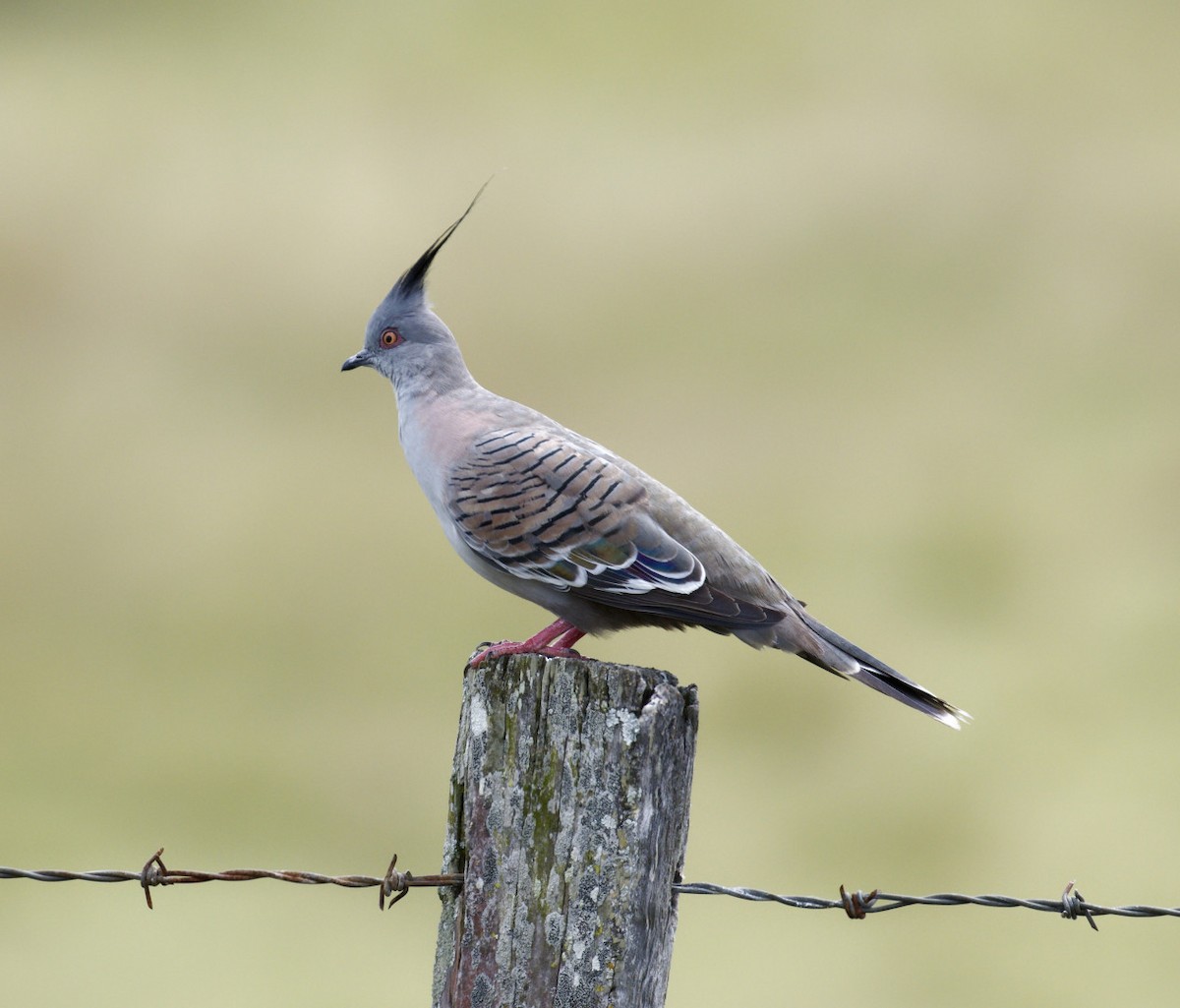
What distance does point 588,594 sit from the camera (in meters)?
3.63

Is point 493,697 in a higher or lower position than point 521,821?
higher

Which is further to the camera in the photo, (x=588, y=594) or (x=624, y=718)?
(x=588, y=594)

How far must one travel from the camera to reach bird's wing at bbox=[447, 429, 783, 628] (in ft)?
11.7

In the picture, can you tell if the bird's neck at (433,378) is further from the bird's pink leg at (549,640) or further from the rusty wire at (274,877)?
the rusty wire at (274,877)

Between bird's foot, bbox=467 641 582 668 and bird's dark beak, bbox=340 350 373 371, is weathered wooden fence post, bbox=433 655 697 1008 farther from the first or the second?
bird's dark beak, bbox=340 350 373 371

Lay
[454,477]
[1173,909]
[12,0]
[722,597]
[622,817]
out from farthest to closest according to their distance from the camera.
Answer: [12,0]
[454,477]
[722,597]
[1173,909]
[622,817]

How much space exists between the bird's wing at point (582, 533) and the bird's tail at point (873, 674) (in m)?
0.16

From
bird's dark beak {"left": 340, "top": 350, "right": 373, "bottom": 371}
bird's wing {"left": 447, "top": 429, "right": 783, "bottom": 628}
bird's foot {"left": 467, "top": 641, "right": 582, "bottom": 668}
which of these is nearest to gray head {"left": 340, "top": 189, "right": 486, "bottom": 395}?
bird's dark beak {"left": 340, "top": 350, "right": 373, "bottom": 371}

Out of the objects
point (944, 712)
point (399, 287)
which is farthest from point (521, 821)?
point (399, 287)

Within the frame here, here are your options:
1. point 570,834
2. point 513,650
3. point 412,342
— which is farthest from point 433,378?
point 570,834

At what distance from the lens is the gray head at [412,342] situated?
444 cm

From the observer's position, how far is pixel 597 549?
3.61 meters

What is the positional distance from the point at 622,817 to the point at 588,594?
3.88ft

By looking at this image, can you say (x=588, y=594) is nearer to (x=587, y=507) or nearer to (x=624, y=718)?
(x=587, y=507)
